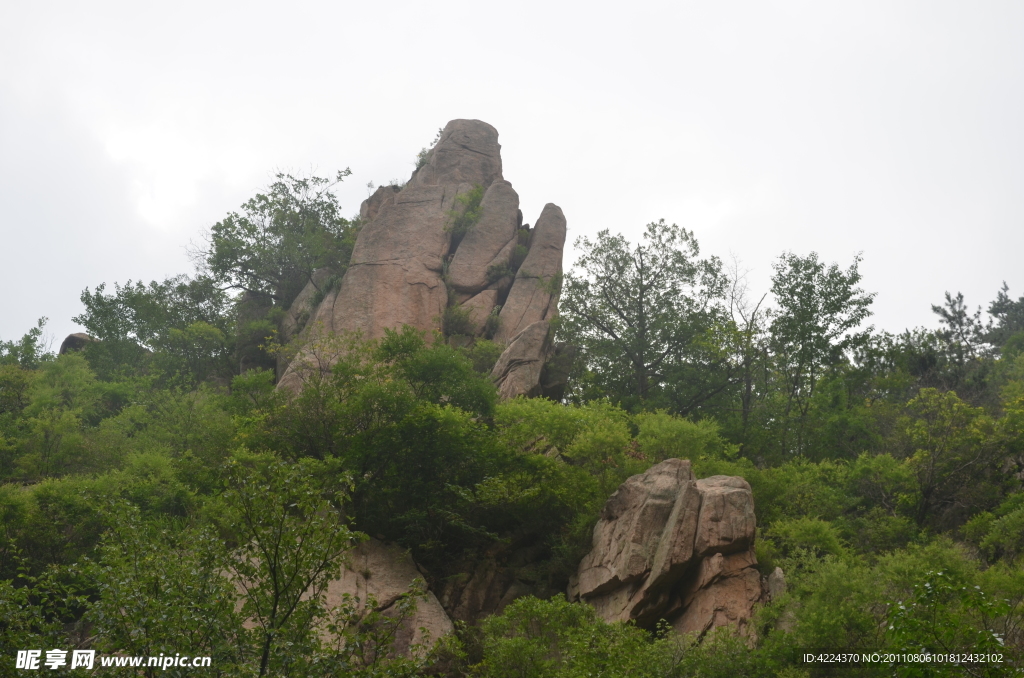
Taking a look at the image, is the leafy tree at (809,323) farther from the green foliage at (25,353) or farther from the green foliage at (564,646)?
the green foliage at (25,353)

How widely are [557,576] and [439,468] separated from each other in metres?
4.75

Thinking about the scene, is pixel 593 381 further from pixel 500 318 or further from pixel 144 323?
pixel 144 323

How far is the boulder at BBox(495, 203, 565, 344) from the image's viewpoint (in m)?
40.2

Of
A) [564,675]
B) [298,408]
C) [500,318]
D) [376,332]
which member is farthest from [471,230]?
[564,675]

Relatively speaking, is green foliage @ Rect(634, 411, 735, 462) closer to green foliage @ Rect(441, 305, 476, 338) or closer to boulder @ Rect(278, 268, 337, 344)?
green foliage @ Rect(441, 305, 476, 338)

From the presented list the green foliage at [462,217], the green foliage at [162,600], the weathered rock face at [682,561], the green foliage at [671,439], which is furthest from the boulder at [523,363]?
the green foliage at [162,600]

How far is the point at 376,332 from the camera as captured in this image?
3756 centimetres

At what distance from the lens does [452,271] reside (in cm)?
4259

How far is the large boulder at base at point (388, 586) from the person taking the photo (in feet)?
67.2

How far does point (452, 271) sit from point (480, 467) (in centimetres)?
1929

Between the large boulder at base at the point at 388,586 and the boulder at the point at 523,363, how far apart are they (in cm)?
1051

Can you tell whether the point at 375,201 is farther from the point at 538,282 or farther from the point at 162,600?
the point at 162,600

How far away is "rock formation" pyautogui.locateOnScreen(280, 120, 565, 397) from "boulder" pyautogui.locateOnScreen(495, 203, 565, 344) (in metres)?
0.05

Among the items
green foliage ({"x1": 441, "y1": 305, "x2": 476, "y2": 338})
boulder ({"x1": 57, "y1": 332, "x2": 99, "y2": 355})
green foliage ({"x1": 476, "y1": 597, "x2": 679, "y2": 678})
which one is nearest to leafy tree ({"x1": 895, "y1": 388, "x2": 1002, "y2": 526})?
green foliage ({"x1": 476, "y1": 597, "x2": 679, "y2": 678})
